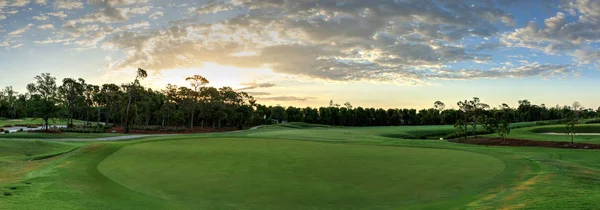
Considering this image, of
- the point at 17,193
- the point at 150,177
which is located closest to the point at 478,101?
the point at 150,177

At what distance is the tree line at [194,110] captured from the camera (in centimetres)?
6700

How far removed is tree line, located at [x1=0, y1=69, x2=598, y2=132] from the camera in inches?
2638

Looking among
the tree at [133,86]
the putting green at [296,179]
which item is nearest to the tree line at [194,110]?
the tree at [133,86]

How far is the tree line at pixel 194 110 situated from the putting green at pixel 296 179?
39.7 meters

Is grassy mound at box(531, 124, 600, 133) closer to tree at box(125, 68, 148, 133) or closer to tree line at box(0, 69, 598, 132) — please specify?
tree line at box(0, 69, 598, 132)

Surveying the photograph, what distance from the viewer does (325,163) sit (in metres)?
20.5

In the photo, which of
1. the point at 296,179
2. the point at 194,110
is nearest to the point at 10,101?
the point at 194,110

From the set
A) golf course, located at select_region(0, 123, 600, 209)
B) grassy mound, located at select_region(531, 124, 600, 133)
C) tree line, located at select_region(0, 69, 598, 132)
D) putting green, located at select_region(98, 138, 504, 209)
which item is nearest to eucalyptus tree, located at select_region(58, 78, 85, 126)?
tree line, located at select_region(0, 69, 598, 132)

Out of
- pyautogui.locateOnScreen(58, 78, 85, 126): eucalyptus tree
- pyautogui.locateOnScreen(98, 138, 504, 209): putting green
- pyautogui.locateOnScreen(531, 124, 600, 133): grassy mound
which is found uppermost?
pyautogui.locateOnScreen(58, 78, 85, 126): eucalyptus tree

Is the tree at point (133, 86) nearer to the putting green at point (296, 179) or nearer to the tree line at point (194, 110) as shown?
the tree line at point (194, 110)

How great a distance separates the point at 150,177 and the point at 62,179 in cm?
A: 336

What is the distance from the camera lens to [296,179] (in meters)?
15.4

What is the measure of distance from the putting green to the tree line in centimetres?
3969

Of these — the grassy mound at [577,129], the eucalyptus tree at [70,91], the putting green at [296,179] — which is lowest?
the putting green at [296,179]
